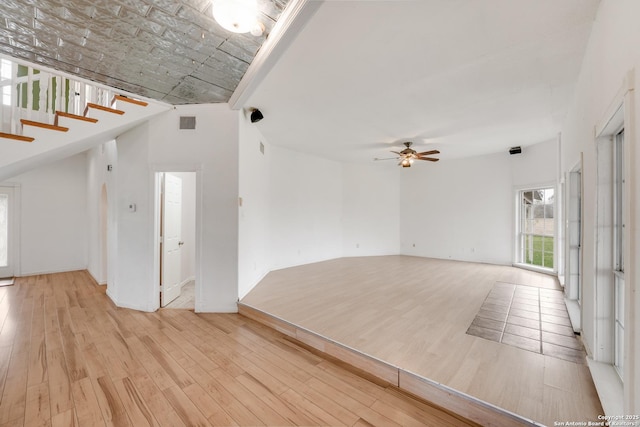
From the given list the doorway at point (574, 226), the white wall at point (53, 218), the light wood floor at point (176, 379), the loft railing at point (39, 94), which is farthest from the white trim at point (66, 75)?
the doorway at point (574, 226)

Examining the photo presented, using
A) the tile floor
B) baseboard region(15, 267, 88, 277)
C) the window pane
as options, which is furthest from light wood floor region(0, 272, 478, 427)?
the window pane

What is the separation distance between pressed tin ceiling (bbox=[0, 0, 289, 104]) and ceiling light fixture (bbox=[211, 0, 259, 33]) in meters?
0.11

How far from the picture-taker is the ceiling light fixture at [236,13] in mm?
1821

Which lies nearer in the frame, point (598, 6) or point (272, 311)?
point (598, 6)

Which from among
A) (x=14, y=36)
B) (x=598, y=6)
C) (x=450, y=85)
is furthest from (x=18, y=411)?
(x=598, y=6)

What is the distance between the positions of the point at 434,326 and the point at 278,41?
10.8 feet

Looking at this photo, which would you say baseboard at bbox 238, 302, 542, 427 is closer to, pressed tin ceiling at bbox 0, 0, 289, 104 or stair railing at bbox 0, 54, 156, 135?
pressed tin ceiling at bbox 0, 0, 289, 104

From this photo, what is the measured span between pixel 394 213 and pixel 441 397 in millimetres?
6353

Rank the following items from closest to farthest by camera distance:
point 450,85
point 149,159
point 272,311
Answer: point 450,85 < point 272,311 < point 149,159

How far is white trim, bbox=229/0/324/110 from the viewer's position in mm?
1854

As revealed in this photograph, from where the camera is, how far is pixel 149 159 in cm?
356

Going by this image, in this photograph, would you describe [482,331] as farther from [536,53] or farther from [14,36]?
[14,36]

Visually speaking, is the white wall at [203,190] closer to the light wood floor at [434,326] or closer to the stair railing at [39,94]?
the light wood floor at [434,326]

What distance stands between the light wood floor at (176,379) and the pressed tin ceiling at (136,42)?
9.94ft
